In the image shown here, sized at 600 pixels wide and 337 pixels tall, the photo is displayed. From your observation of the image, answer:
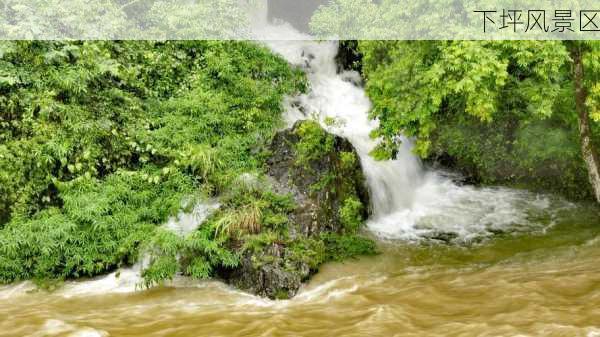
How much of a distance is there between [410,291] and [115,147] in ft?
20.1

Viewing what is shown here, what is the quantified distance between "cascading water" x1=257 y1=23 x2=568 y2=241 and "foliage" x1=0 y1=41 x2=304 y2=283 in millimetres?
1947

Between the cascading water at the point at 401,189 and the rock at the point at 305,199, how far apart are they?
2.04 feet

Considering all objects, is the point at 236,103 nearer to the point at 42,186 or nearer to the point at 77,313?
the point at 42,186

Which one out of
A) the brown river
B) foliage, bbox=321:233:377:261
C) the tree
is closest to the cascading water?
foliage, bbox=321:233:377:261

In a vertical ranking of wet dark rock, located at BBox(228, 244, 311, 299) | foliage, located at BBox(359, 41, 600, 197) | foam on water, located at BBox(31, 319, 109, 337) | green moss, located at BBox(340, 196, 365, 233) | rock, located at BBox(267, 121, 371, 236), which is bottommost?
foam on water, located at BBox(31, 319, 109, 337)

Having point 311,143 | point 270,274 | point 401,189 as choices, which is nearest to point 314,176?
point 311,143

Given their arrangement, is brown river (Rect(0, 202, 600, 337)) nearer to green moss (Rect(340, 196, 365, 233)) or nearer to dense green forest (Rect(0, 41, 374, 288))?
dense green forest (Rect(0, 41, 374, 288))

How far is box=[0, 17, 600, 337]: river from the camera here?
A: 6.79 m

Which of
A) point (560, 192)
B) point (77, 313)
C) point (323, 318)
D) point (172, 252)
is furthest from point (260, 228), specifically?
point (560, 192)

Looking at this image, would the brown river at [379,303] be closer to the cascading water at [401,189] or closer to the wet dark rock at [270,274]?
the wet dark rock at [270,274]

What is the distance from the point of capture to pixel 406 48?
9.65 m

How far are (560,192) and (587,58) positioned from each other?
606 centimetres

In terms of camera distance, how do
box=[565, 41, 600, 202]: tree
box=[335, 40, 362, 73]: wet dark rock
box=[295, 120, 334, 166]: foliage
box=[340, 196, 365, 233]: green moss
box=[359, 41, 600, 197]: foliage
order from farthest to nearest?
1. box=[335, 40, 362, 73]: wet dark rock
2. box=[295, 120, 334, 166]: foliage
3. box=[340, 196, 365, 233]: green moss
4. box=[565, 41, 600, 202]: tree
5. box=[359, 41, 600, 197]: foliage

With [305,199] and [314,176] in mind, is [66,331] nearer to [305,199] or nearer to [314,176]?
[305,199]
